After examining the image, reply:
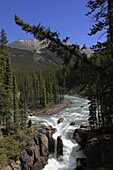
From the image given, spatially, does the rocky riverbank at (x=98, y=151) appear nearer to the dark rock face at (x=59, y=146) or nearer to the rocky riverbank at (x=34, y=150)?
the dark rock face at (x=59, y=146)

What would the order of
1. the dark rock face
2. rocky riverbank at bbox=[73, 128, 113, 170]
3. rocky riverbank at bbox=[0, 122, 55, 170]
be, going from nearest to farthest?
rocky riverbank at bbox=[73, 128, 113, 170], rocky riverbank at bbox=[0, 122, 55, 170], the dark rock face

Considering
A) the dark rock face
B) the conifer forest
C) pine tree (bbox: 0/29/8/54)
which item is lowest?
the dark rock face

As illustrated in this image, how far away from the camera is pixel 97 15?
10820 millimetres

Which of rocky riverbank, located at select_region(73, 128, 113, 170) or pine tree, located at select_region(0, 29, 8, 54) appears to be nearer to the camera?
rocky riverbank, located at select_region(73, 128, 113, 170)

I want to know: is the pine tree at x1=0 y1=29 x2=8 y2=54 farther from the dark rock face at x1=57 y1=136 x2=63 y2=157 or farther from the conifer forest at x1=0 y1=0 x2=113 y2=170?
the dark rock face at x1=57 y1=136 x2=63 y2=157

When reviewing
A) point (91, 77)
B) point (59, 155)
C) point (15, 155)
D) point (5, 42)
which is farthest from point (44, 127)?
point (91, 77)

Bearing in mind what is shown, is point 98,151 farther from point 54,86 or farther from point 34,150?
point 54,86

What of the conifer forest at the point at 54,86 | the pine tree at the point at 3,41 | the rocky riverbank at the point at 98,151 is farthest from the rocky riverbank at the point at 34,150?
the pine tree at the point at 3,41

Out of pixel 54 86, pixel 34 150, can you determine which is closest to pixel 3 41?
pixel 34 150

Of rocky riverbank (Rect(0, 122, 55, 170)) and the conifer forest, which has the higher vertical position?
the conifer forest

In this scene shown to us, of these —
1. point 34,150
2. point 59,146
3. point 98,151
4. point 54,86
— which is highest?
point 54,86

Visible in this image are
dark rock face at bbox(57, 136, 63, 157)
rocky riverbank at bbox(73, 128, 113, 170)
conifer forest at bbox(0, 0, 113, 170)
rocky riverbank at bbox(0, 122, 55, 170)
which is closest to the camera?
conifer forest at bbox(0, 0, 113, 170)

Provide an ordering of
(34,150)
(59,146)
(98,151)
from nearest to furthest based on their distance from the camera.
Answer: (98,151) < (34,150) < (59,146)

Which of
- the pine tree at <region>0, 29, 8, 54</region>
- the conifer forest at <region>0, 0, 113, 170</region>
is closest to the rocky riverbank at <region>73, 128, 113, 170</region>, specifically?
the conifer forest at <region>0, 0, 113, 170</region>
